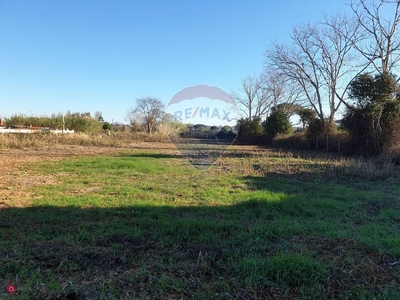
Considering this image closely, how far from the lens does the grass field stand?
1912mm

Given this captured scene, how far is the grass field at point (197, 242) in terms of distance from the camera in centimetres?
191

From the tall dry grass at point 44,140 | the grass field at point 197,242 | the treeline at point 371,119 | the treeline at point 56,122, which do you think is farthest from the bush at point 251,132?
the grass field at point 197,242

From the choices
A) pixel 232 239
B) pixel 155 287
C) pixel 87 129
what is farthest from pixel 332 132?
pixel 87 129

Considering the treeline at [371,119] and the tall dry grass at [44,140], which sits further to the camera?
the tall dry grass at [44,140]

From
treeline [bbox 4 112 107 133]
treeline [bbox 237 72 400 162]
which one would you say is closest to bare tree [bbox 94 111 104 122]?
treeline [bbox 4 112 107 133]

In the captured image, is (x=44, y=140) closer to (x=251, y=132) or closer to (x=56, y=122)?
(x=56, y=122)

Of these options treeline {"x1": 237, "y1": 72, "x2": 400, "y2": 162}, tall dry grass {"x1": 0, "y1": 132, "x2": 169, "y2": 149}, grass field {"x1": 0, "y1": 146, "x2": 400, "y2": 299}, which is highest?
treeline {"x1": 237, "y1": 72, "x2": 400, "y2": 162}

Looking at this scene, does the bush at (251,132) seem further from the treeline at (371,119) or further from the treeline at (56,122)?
the treeline at (56,122)

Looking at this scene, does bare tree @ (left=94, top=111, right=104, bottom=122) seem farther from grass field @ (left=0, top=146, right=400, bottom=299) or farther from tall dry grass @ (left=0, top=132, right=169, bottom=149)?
grass field @ (left=0, top=146, right=400, bottom=299)

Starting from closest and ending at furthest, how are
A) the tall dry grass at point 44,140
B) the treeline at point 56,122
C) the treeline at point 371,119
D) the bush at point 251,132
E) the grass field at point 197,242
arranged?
the grass field at point 197,242 < the treeline at point 371,119 < the tall dry grass at point 44,140 < the treeline at point 56,122 < the bush at point 251,132

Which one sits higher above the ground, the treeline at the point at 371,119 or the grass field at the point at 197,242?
the treeline at the point at 371,119

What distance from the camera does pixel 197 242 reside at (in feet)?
8.94

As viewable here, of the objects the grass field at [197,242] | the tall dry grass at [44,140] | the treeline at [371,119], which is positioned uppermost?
the treeline at [371,119]

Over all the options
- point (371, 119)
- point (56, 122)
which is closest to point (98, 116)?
point (56, 122)
